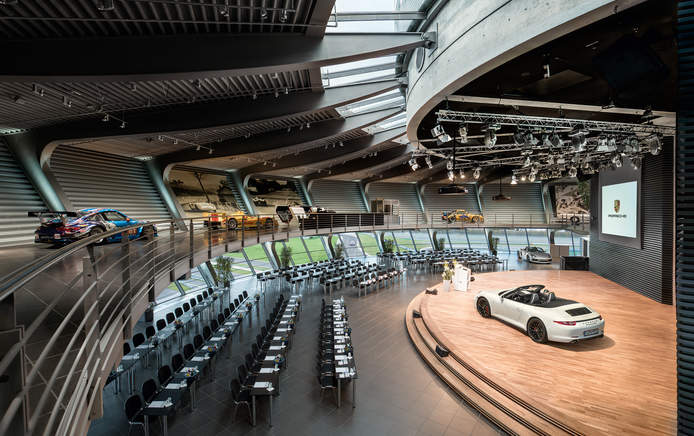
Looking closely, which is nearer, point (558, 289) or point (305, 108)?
point (305, 108)

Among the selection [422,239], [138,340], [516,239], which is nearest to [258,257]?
[422,239]

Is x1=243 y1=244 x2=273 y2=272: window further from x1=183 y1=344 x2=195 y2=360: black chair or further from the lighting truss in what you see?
the lighting truss

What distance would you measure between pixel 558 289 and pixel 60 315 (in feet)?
46.9

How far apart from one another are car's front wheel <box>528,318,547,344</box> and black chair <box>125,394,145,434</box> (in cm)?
847

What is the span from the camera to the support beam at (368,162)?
56.0ft

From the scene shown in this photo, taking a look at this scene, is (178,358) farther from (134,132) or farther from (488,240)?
(488,240)

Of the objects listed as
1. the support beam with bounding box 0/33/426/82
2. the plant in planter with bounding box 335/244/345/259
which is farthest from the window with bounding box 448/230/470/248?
the support beam with bounding box 0/33/426/82

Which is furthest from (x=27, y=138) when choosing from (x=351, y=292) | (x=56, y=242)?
(x=351, y=292)

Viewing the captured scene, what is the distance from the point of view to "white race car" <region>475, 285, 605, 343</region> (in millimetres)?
6812

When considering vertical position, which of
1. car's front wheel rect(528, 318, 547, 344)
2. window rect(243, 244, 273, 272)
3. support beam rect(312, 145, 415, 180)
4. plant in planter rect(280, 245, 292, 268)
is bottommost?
window rect(243, 244, 273, 272)

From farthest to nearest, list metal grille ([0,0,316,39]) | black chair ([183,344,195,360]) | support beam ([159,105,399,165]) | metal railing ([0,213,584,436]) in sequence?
support beam ([159,105,399,165]) < black chair ([183,344,195,360]) < metal grille ([0,0,316,39]) < metal railing ([0,213,584,436])

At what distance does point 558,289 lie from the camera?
38.8 ft

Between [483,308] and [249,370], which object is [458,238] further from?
[249,370]

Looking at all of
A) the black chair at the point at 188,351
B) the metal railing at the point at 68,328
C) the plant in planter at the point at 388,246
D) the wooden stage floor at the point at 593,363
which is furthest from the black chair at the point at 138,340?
the plant in planter at the point at 388,246
